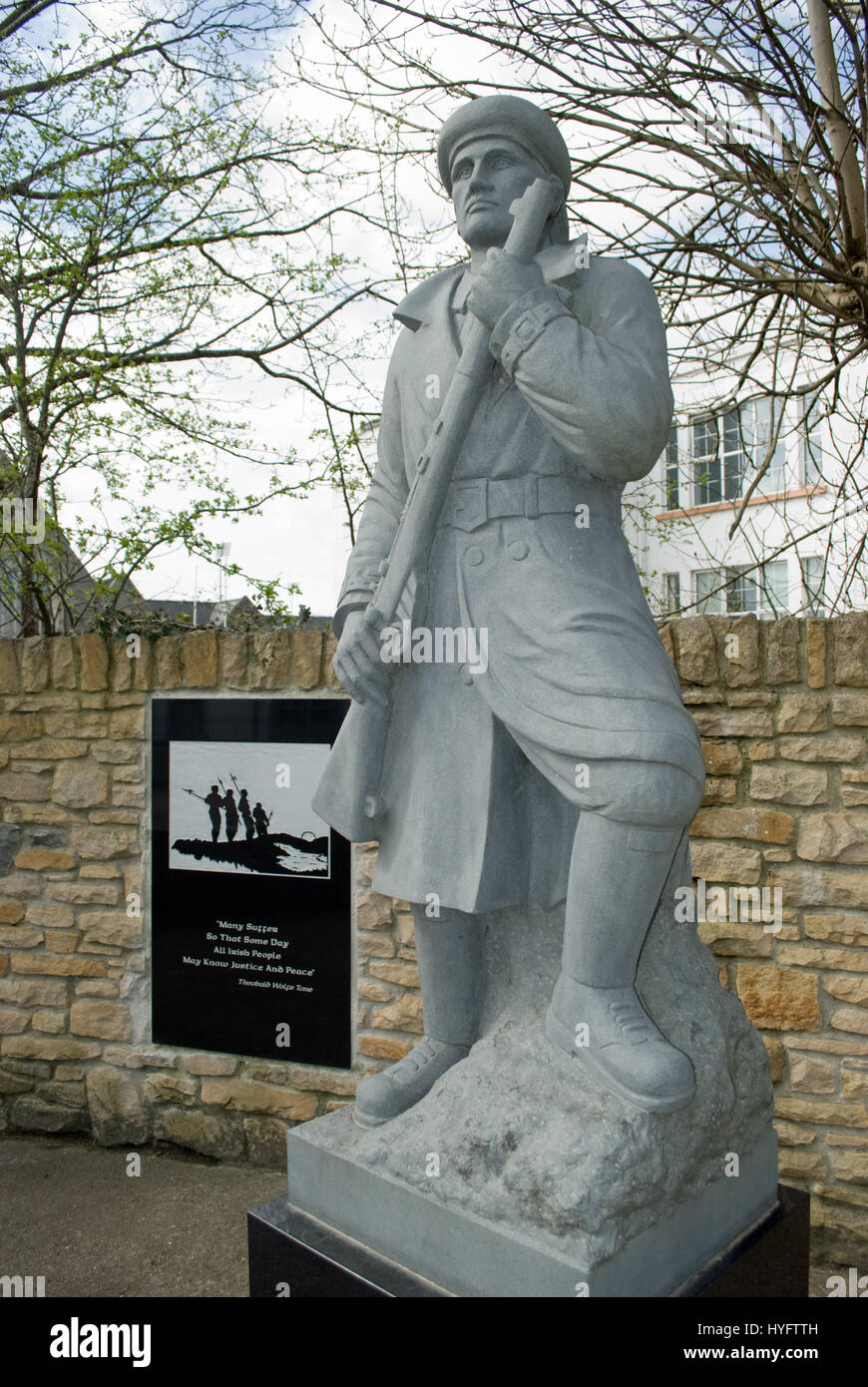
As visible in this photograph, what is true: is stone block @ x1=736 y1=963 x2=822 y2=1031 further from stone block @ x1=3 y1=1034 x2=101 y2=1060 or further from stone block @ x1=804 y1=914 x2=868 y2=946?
stone block @ x1=3 y1=1034 x2=101 y2=1060

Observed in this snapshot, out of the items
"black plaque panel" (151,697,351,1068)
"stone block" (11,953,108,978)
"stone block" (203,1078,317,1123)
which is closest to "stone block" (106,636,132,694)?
"black plaque panel" (151,697,351,1068)

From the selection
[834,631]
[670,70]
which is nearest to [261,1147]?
[834,631]

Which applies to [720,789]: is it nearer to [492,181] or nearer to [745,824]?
[745,824]

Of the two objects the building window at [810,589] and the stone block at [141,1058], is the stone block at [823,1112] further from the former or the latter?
the stone block at [141,1058]

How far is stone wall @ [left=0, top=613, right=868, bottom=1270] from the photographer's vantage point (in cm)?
323

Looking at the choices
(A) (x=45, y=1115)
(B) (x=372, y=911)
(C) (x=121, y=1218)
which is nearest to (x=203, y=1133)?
(C) (x=121, y=1218)

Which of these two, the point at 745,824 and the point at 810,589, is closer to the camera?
the point at 745,824

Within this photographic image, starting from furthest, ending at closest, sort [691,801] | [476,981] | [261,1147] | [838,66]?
[838,66] → [261,1147] → [476,981] → [691,801]

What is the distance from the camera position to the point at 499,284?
165cm

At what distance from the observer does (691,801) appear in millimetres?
1594

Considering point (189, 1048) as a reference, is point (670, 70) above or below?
above

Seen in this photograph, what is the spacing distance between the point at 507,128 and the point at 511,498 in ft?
2.10

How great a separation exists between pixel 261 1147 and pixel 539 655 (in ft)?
10.2

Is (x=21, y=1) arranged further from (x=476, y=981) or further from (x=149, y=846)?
(x=476, y=981)
